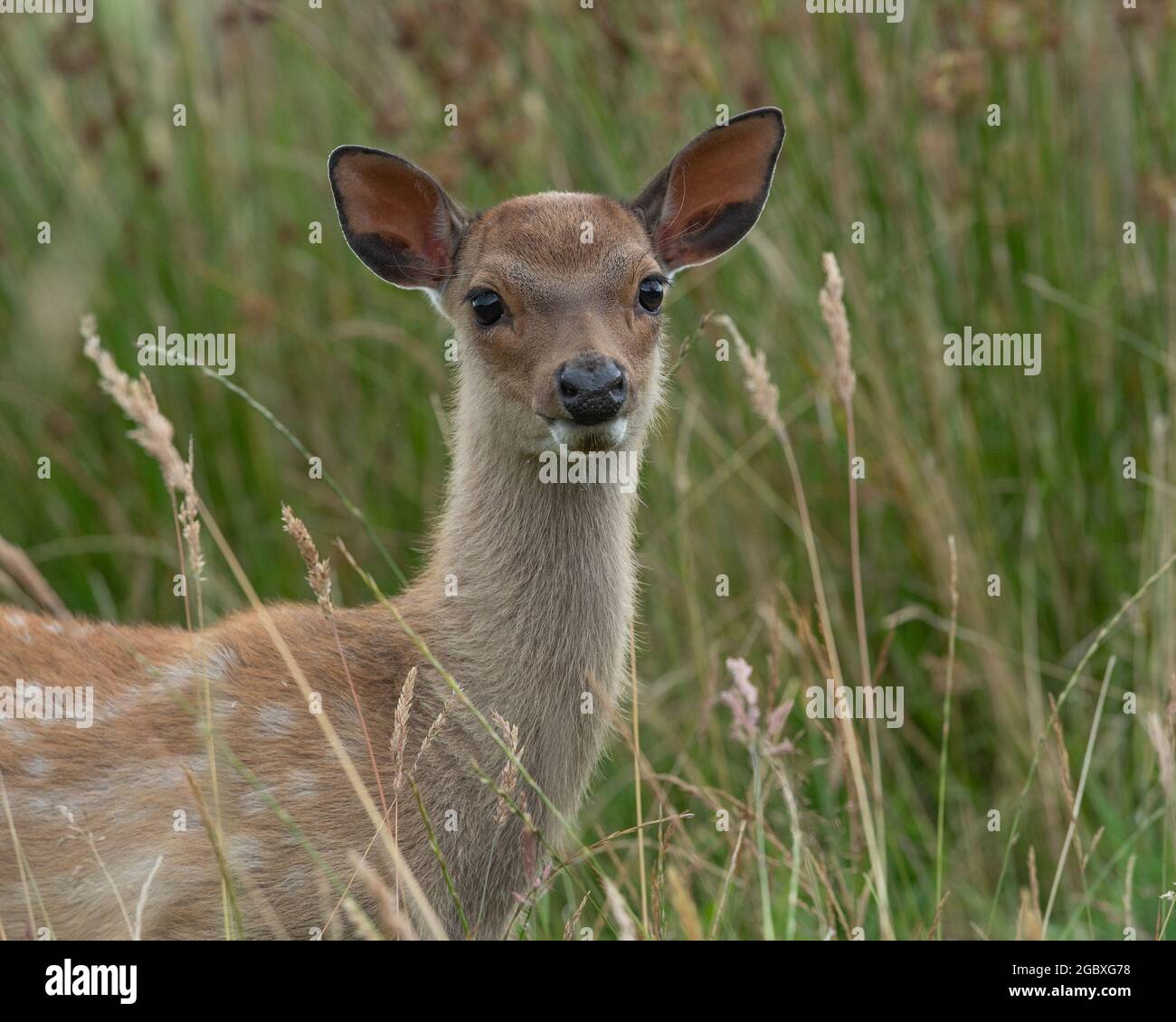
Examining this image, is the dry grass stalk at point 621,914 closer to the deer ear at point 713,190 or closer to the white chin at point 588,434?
the white chin at point 588,434

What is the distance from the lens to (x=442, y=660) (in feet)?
14.5

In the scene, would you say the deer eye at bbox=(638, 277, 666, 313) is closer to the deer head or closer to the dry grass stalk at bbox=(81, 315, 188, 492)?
the deer head

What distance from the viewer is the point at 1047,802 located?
5.43 meters

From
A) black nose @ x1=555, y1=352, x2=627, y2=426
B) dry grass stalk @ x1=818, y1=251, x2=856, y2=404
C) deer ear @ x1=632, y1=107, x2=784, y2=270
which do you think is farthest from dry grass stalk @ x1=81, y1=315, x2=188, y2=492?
deer ear @ x1=632, y1=107, x2=784, y2=270

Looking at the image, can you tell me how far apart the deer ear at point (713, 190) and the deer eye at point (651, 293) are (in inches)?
13.9

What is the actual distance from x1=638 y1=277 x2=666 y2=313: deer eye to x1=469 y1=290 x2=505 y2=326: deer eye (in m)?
0.39

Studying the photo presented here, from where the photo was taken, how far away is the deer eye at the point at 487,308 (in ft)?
14.7

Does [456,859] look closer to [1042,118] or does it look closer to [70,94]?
[1042,118]

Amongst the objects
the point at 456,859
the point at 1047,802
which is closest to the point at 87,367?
the point at 456,859

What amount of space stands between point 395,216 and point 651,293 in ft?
2.64

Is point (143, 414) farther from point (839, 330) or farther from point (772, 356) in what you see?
point (772, 356)

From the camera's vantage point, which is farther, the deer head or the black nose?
the deer head

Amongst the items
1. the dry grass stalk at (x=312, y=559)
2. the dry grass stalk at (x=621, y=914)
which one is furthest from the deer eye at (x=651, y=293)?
the dry grass stalk at (x=621, y=914)

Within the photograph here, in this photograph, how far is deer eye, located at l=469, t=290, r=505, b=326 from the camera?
4.48 m
